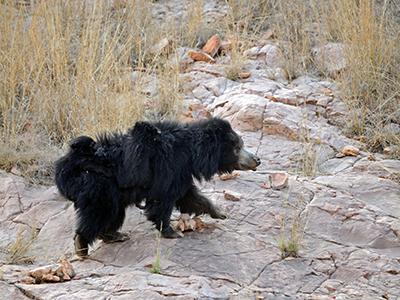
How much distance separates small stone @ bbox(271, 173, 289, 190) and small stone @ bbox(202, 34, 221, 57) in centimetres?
340

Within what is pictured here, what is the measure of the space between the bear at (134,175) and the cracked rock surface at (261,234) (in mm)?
168

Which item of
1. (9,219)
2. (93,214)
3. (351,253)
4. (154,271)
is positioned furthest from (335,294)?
(9,219)

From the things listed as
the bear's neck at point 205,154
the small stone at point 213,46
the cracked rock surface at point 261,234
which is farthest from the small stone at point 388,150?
the small stone at point 213,46

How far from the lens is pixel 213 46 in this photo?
30.7ft

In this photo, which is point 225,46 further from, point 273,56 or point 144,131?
point 144,131

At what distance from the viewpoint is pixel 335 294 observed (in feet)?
15.5

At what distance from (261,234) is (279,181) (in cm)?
79

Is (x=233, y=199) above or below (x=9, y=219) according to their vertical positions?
above

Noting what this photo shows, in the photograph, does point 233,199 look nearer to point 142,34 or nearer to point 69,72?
point 69,72

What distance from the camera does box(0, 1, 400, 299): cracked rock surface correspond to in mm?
4668

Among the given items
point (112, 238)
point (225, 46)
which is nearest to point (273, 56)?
point (225, 46)

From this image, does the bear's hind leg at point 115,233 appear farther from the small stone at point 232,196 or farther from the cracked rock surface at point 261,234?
the small stone at point 232,196

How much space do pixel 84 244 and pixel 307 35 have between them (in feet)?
16.2

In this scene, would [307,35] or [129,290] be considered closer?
[129,290]
